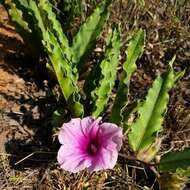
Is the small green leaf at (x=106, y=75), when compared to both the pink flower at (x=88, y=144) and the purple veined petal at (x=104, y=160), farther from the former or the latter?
the purple veined petal at (x=104, y=160)

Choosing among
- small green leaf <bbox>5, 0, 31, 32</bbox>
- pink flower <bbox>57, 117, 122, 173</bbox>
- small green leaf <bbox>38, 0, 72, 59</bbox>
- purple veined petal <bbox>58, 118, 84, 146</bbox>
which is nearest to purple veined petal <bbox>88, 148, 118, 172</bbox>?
pink flower <bbox>57, 117, 122, 173</bbox>

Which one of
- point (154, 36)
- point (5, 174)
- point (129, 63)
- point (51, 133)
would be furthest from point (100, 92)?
point (154, 36)

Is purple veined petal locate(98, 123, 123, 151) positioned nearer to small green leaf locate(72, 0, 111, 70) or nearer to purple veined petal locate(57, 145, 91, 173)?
purple veined petal locate(57, 145, 91, 173)

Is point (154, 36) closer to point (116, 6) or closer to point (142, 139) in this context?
point (116, 6)

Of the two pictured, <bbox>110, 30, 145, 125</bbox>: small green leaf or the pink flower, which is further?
<bbox>110, 30, 145, 125</bbox>: small green leaf

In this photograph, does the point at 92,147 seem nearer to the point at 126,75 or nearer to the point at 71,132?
the point at 71,132

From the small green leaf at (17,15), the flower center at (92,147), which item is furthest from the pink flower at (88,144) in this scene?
the small green leaf at (17,15)
